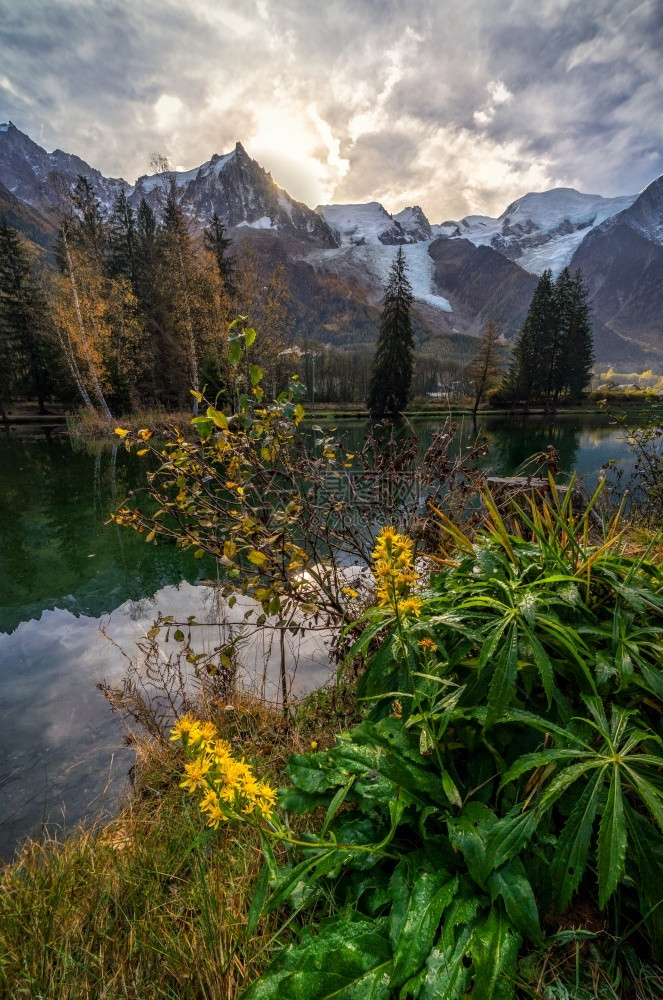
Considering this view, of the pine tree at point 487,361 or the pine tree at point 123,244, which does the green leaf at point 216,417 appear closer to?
the pine tree at point 123,244

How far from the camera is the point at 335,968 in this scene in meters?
1.05

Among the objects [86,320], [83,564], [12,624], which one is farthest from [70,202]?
[12,624]

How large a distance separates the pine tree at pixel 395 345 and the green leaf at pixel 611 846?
37.3 m

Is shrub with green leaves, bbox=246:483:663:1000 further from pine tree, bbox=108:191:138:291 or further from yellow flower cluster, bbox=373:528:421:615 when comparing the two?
pine tree, bbox=108:191:138:291

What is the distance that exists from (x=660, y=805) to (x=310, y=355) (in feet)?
221

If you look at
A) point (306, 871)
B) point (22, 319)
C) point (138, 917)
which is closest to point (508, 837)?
point (306, 871)

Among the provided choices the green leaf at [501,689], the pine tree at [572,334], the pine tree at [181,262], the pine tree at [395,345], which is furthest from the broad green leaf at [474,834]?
the pine tree at [572,334]

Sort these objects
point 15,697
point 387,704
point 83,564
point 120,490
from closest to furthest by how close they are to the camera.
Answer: point 387,704, point 15,697, point 83,564, point 120,490

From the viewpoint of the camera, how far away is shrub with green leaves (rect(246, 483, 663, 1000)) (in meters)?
1.05

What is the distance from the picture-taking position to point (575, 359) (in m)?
44.6

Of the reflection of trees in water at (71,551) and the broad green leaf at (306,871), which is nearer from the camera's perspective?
A: the broad green leaf at (306,871)

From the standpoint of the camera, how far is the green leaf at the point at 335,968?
3.31ft

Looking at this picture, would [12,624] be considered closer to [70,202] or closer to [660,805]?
[660,805]

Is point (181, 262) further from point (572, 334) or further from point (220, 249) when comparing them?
point (572, 334)
